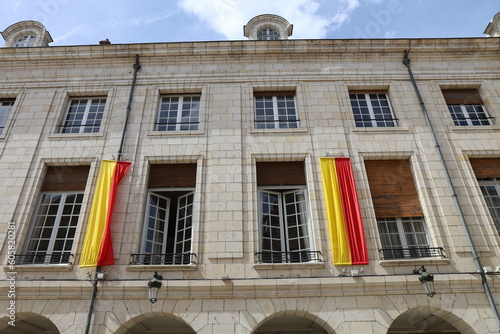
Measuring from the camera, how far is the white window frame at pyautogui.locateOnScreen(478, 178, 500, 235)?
8.35 m

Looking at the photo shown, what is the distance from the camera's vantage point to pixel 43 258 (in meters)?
7.79

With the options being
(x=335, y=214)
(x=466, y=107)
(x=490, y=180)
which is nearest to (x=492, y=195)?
(x=490, y=180)

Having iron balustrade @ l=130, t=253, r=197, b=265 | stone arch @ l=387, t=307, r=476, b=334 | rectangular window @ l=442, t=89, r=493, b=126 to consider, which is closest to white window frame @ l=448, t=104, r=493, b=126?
rectangular window @ l=442, t=89, r=493, b=126

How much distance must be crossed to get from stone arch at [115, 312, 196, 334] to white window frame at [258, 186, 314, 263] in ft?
7.96

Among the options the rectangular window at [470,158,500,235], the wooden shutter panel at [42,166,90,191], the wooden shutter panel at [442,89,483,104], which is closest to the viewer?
the rectangular window at [470,158,500,235]

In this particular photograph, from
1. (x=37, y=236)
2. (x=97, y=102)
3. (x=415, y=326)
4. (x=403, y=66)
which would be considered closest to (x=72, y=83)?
(x=97, y=102)

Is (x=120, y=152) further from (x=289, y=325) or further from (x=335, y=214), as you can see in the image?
(x=289, y=325)

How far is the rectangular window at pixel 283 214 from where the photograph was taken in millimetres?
7766

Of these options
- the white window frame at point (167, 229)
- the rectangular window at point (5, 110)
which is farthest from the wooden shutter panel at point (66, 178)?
the rectangular window at point (5, 110)

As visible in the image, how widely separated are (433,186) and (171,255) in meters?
6.42

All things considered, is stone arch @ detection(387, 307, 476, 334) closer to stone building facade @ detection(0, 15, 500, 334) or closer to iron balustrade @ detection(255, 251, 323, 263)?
stone building facade @ detection(0, 15, 500, 334)

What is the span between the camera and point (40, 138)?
368 inches

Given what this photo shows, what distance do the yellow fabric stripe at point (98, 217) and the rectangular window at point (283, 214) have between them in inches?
138

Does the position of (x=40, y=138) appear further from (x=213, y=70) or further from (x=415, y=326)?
(x=415, y=326)
